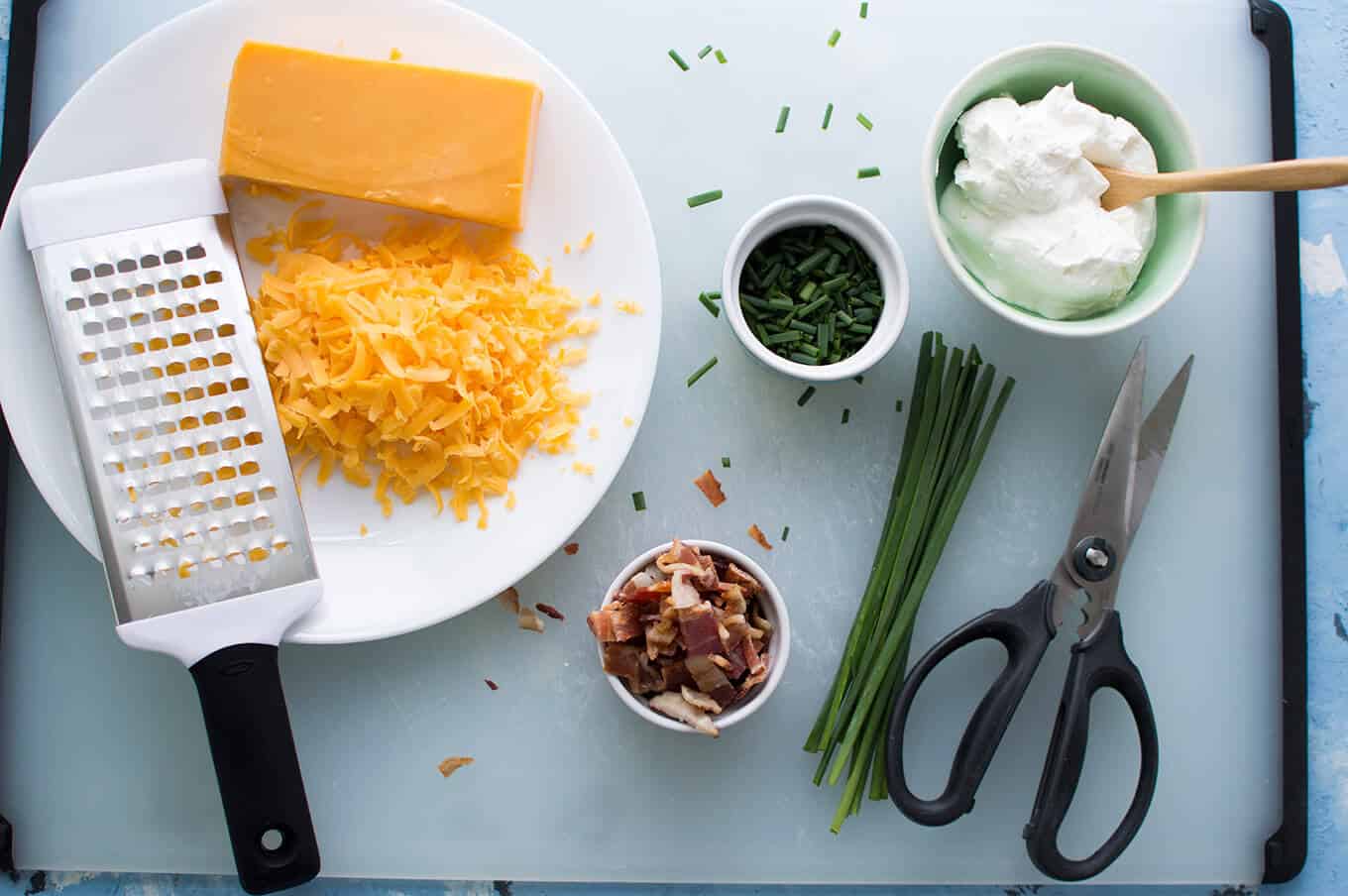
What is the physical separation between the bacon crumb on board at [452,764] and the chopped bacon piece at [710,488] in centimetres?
44

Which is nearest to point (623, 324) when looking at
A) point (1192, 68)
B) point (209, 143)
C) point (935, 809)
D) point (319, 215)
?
point (319, 215)

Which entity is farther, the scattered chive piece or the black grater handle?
the scattered chive piece

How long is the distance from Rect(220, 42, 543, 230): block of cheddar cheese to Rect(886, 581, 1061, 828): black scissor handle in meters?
0.72

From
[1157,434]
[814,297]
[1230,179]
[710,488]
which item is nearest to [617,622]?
[710,488]

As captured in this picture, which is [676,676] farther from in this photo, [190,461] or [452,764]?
[190,461]

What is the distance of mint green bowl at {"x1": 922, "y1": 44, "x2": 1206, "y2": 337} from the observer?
128 cm

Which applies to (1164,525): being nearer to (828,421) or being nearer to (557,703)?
(828,421)

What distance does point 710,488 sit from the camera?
4.65ft

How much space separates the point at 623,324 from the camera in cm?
133

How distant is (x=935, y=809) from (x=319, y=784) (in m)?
0.75

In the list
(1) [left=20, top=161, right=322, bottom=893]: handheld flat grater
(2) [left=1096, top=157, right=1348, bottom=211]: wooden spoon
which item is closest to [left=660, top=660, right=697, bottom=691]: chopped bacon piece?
(1) [left=20, top=161, right=322, bottom=893]: handheld flat grater

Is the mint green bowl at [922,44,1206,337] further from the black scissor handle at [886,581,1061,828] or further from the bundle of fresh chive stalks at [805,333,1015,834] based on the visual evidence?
the black scissor handle at [886,581,1061,828]

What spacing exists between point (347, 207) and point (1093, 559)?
0.97 m

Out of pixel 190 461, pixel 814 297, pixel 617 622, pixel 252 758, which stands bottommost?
pixel 252 758
